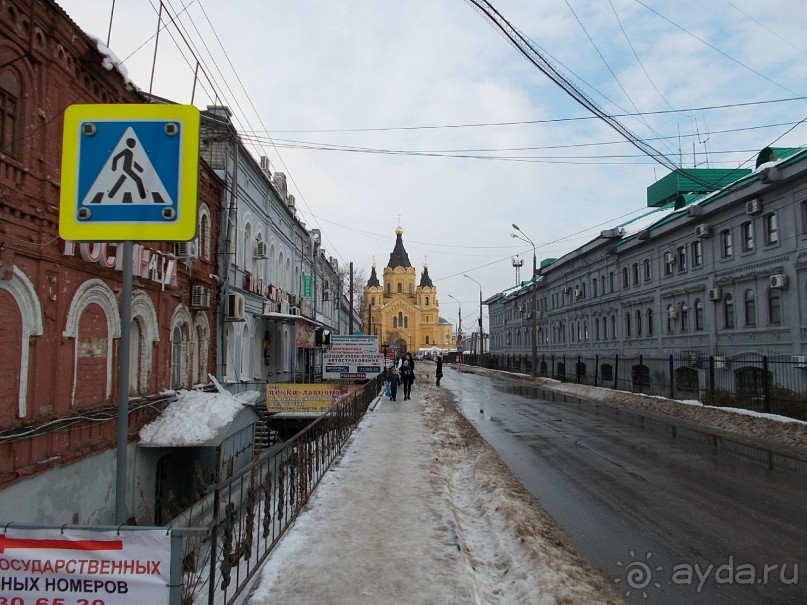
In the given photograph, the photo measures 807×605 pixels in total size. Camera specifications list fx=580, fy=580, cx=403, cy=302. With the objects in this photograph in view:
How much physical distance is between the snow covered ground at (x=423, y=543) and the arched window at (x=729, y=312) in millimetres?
18800

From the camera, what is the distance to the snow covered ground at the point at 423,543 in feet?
14.8

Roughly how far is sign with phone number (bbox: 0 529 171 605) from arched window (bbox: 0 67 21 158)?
21.6 feet

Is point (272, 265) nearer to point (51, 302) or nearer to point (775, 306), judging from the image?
point (51, 302)

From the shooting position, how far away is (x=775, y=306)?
21.9 metres

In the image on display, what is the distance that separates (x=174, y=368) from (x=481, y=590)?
10755 millimetres

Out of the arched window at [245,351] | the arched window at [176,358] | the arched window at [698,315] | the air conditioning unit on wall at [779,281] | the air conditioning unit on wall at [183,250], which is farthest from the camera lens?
the arched window at [698,315]

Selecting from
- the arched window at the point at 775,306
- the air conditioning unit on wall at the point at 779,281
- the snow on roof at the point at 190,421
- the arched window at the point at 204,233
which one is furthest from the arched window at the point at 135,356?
the arched window at the point at 775,306

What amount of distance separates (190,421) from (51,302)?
410cm

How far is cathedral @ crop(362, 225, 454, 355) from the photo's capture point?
114m

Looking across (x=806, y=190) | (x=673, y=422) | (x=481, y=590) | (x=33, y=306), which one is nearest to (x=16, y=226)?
(x=33, y=306)

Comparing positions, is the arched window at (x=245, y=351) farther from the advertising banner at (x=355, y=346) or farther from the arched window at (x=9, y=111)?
the arched window at (x=9, y=111)

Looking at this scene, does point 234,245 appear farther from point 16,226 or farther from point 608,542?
point 608,542

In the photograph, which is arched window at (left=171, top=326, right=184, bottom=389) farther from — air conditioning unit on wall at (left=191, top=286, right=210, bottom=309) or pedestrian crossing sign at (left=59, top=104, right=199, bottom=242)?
pedestrian crossing sign at (left=59, top=104, right=199, bottom=242)

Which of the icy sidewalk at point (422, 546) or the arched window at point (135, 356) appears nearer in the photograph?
the icy sidewalk at point (422, 546)
